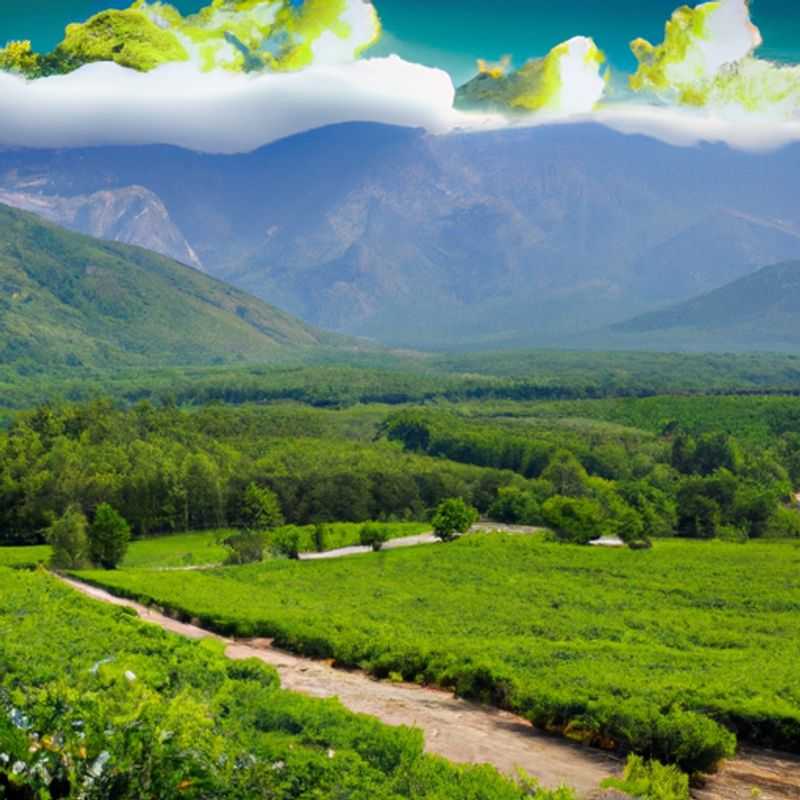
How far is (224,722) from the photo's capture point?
21453 millimetres

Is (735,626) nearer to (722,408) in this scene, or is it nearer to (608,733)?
(608,733)

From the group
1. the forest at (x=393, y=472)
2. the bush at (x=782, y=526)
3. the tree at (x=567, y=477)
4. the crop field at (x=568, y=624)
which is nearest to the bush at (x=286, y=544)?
the crop field at (x=568, y=624)

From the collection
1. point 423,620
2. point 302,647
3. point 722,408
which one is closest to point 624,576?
point 423,620

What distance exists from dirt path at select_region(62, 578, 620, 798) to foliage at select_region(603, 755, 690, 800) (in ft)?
2.84

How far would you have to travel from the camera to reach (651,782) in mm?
20812

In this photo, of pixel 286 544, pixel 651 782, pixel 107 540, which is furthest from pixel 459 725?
pixel 107 540

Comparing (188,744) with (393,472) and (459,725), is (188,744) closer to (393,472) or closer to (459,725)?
(459,725)

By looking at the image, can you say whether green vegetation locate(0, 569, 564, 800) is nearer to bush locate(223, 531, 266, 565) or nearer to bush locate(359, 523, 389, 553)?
bush locate(223, 531, 266, 565)

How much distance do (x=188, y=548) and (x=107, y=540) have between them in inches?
A: 560

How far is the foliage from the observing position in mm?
19812

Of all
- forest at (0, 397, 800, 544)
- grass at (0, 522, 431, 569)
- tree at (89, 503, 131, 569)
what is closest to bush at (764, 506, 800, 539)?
forest at (0, 397, 800, 544)

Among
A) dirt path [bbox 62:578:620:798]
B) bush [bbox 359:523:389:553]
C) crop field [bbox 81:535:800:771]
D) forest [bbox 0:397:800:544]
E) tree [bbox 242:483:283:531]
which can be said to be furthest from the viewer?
forest [bbox 0:397:800:544]

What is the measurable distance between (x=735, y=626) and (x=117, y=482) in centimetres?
7452

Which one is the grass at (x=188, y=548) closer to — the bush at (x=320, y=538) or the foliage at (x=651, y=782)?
the bush at (x=320, y=538)
